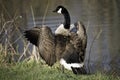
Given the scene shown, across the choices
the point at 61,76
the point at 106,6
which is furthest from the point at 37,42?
the point at 106,6

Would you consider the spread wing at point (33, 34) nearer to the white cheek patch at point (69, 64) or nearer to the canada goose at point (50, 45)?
the canada goose at point (50, 45)

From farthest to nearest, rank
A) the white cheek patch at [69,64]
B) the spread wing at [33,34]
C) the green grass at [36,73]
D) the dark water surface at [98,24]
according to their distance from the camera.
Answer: the dark water surface at [98,24] < the spread wing at [33,34] < the white cheek patch at [69,64] < the green grass at [36,73]

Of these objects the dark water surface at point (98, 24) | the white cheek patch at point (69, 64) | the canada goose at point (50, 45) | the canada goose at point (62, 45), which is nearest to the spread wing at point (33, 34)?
the canada goose at point (62, 45)

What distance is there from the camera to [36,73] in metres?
10.4

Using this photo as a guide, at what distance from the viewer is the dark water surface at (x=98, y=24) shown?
15572 millimetres

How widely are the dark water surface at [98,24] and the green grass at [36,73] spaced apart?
2.76 meters

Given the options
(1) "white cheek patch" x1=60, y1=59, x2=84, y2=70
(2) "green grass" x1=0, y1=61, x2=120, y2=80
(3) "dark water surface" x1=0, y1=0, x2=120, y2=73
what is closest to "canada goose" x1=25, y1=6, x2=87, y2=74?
(1) "white cheek patch" x1=60, y1=59, x2=84, y2=70

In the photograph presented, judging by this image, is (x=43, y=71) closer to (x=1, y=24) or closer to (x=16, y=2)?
(x=1, y=24)

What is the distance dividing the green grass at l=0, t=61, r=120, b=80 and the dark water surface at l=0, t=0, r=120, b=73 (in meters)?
2.76

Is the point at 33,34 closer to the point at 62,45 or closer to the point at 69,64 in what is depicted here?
the point at 62,45

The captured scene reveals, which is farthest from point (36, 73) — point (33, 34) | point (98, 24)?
point (98, 24)

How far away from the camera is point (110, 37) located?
66.6 feet

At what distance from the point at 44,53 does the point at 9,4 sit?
86.9 feet

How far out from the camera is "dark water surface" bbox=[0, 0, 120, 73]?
613 inches
